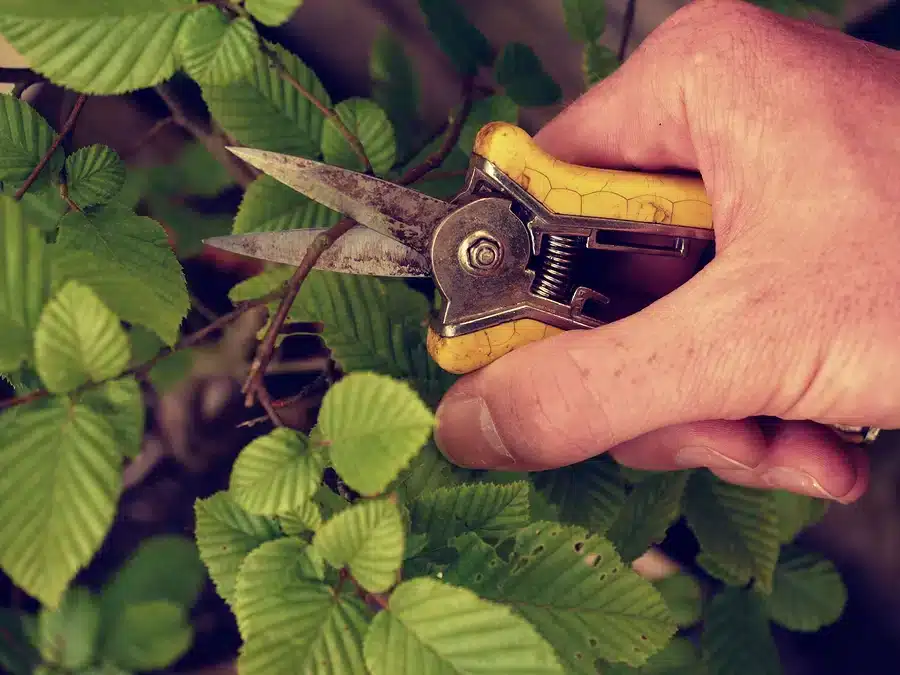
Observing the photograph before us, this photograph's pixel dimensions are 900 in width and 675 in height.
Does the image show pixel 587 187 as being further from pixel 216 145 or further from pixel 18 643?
pixel 18 643

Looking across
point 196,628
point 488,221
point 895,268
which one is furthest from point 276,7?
point 196,628

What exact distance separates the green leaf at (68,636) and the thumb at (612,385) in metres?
0.54

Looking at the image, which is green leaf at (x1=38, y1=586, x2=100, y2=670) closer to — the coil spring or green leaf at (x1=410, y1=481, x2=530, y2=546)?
green leaf at (x1=410, y1=481, x2=530, y2=546)

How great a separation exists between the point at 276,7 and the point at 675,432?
67cm

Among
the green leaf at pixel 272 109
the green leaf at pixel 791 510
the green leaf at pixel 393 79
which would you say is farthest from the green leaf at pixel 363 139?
the green leaf at pixel 791 510

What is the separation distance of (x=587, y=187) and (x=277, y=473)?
0.46m

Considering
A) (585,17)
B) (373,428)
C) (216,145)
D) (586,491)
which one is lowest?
(586,491)

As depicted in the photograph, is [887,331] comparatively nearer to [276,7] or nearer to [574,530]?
[574,530]

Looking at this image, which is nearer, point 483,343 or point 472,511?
point 472,511

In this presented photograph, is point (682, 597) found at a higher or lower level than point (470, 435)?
lower

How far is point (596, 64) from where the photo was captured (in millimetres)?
931

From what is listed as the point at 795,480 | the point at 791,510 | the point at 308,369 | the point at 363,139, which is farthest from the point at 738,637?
the point at 363,139

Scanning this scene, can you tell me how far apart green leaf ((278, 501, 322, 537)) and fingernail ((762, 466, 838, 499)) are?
629 mm

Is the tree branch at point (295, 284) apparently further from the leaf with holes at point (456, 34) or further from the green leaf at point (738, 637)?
the green leaf at point (738, 637)
